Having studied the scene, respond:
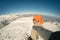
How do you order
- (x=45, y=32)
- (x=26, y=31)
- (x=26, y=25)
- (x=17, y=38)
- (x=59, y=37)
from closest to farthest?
(x=59, y=37) → (x=45, y=32) → (x=17, y=38) → (x=26, y=31) → (x=26, y=25)

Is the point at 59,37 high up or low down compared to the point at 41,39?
up

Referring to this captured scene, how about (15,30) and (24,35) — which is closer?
(24,35)

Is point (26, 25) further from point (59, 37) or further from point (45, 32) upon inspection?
point (59, 37)

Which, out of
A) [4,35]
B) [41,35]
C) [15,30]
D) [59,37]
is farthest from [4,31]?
[59,37]

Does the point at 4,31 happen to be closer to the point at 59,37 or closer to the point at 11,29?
the point at 11,29

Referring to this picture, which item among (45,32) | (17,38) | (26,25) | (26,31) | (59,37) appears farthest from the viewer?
(26,25)

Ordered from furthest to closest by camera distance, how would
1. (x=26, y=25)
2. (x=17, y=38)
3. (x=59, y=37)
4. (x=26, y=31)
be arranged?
(x=26, y=25) → (x=26, y=31) → (x=17, y=38) → (x=59, y=37)

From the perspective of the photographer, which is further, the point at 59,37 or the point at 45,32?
the point at 45,32

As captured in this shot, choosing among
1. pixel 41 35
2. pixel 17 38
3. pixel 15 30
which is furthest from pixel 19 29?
pixel 41 35

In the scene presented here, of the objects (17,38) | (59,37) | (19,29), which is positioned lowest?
(17,38)
